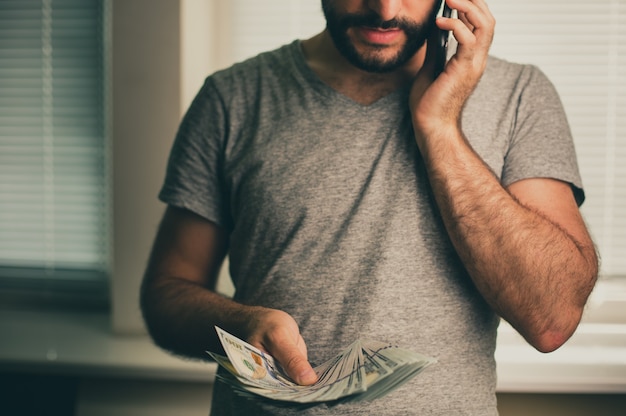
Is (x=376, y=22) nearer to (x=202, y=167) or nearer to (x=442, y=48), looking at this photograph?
(x=442, y=48)

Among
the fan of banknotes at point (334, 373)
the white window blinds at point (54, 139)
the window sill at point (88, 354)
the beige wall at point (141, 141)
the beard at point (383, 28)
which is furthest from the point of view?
the white window blinds at point (54, 139)

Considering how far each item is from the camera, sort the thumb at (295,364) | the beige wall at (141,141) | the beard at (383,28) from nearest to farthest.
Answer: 1. the thumb at (295,364)
2. the beard at (383,28)
3. the beige wall at (141,141)

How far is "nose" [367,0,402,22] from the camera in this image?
3.43 feet

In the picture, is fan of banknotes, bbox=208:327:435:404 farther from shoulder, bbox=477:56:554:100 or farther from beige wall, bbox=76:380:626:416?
beige wall, bbox=76:380:626:416

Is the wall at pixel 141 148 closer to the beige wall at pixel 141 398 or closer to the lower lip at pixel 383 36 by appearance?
the beige wall at pixel 141 398

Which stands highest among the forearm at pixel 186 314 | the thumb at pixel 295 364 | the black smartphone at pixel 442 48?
the black smartphone at pixel 442 48

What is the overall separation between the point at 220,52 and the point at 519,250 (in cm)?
121

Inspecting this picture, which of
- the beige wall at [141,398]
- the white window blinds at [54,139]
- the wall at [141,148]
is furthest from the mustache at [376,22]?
the white window blinds at [54,139]

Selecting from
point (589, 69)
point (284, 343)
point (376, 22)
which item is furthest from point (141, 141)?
point (589, 69)

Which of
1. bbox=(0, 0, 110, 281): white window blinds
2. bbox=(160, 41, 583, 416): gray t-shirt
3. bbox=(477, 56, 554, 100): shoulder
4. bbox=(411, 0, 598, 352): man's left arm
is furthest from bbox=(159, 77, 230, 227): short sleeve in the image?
bbox=(0, 0, 110, 281): white window blinds

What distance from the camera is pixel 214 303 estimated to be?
109cm

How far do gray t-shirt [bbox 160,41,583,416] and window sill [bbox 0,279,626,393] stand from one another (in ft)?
1.61

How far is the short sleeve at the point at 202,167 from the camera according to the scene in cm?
115

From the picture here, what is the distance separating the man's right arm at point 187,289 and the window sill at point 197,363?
452 millimetres
